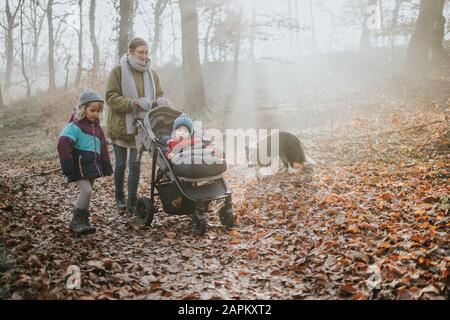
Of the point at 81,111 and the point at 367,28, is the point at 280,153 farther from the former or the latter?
the point at 367,28

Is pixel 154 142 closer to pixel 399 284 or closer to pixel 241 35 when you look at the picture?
pixel 399 284

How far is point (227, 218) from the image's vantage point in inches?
209

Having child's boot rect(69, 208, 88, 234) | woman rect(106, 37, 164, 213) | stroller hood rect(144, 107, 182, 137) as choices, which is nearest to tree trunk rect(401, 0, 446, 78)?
woman rect(106, 37, 164, 213)

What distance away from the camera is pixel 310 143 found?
10562 millimetres

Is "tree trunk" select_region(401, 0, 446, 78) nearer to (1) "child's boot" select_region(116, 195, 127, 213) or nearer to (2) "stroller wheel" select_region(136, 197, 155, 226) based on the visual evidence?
(1) "child's boot" select_region(116, 195, 127, 213)

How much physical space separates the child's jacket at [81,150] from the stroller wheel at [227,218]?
173cm

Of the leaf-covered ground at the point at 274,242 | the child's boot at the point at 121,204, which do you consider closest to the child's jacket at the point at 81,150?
the leaf-covered ground at the point at 274,242

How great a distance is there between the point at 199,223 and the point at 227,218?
0.49 m

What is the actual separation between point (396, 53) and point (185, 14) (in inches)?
658

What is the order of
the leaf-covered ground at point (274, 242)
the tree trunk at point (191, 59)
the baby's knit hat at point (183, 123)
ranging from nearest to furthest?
the leaf-covered ground at point (274, 242) < the baby's knit hat at point (183, 123) < the tree trunk at point (191, 59)

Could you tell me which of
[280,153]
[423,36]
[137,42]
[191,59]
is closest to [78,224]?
[137,42]

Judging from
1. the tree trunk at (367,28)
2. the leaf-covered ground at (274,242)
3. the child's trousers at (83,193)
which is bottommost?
the leaf-covered ground at (274,242)

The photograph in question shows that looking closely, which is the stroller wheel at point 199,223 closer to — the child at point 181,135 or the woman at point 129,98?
the child at point 181,135

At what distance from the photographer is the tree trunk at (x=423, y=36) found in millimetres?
14398
